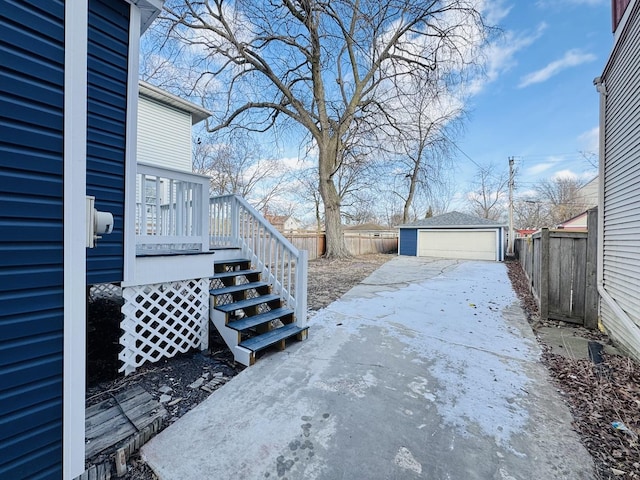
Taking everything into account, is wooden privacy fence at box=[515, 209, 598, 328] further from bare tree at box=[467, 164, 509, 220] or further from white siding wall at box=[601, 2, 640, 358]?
bare tree at box=[467, 164, 509, 220]

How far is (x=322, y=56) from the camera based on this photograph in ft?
37.1

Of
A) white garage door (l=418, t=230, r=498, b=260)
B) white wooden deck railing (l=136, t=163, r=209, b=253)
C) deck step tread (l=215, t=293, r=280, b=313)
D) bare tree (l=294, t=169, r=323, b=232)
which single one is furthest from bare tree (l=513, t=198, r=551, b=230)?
white wooden deck railing (l=136, t=163, r=209, b=253)

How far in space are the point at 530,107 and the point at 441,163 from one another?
4412 mm

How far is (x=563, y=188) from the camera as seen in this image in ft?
90.4

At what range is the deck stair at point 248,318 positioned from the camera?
309 centimetres

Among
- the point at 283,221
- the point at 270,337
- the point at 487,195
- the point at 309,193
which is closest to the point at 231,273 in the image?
the point at 270,337

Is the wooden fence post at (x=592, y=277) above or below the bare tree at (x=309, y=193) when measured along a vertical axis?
below

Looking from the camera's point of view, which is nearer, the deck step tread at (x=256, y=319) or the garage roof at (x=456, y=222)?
the deck step tread at (x=256, y=319)

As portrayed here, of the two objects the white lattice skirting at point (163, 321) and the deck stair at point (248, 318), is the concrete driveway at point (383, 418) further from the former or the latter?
the white lattice skirting at point (163, 321)

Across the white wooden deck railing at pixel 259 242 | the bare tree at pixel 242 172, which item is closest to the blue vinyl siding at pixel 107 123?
the white wooden deck railing at pixel 259 242

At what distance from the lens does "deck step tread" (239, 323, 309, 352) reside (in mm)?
3045

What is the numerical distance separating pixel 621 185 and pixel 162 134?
34.1ft

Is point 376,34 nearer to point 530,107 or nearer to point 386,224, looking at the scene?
point 530,107

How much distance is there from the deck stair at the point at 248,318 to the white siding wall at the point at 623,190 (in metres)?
3.76
